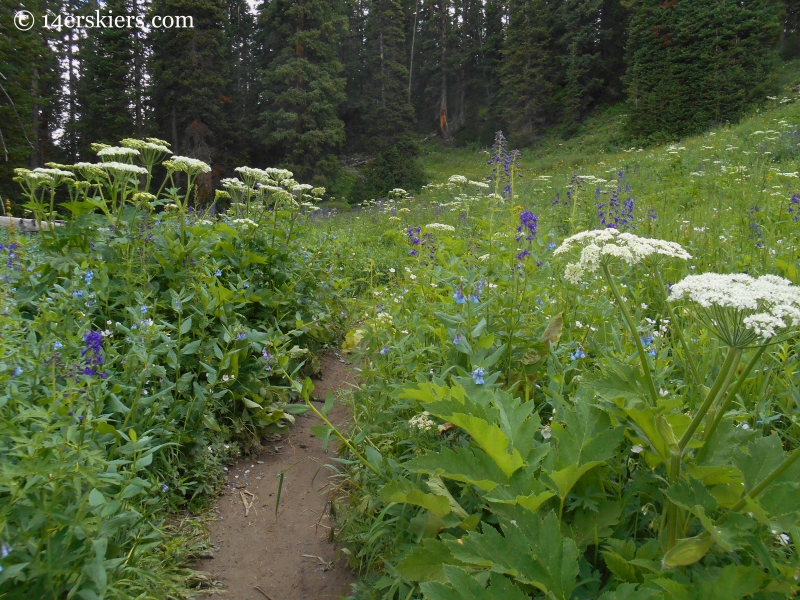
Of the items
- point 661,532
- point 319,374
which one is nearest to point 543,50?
point 319,374

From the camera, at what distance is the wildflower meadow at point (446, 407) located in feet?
3.72

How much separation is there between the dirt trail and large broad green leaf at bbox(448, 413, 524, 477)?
3.84ft

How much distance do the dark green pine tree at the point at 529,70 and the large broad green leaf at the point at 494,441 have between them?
31.2 meters

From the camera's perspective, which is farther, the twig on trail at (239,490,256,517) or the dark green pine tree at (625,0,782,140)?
the dark green pine tree at (625,0,782,140)

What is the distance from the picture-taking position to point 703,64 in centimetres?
2141

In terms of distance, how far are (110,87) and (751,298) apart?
29899mm

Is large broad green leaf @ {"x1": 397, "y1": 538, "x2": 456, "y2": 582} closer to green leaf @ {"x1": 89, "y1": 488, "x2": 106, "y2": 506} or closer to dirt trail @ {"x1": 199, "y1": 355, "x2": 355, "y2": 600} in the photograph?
dirt trail @ {"x1": 199, "y1": 355, "x2": 355, "y2": 600}

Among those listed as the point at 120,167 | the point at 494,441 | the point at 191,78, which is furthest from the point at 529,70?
the point at 494,441

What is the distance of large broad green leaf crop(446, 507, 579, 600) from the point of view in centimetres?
105

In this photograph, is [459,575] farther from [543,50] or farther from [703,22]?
[543,50]

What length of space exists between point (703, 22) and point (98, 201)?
26.0m

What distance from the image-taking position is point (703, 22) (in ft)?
69.2

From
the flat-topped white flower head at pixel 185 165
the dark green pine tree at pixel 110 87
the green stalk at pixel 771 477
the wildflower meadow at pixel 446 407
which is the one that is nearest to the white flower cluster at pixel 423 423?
the wildflower meadow at pixel 446 407

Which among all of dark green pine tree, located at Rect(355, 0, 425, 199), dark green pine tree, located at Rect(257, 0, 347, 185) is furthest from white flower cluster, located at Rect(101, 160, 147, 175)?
dark green pine tree, located at Rect(355, 0, 425, 199)
